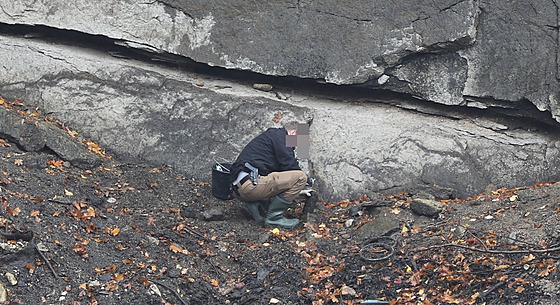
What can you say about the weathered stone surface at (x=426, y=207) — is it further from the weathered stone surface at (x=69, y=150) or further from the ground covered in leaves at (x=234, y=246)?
the weathered stone surface at (x=69, y=150)

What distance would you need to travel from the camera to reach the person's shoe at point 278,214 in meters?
8.59

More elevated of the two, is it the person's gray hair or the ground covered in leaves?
the person's gray hair

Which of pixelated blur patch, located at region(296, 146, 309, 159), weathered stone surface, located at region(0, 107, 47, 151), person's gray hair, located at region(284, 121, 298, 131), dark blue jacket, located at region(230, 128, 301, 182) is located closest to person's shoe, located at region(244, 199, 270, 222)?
dark blue jacket, located at region(230, 128, 301, 182)

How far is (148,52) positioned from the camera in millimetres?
9953

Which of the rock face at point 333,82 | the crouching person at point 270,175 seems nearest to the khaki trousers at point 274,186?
the crouching person at point 270,175

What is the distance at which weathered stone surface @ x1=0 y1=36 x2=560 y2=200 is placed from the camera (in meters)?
9.48

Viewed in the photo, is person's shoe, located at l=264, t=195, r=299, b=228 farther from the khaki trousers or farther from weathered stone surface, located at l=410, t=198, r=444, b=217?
weathered stone surface, located at l=410, t=198, r=444, b=217

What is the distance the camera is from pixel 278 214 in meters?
8.65

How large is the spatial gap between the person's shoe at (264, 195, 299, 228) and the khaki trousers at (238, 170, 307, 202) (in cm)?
6

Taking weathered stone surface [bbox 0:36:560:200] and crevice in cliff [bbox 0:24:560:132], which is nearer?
weathered stone surface [bbox 0:36:560:200]

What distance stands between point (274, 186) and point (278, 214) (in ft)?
1.13

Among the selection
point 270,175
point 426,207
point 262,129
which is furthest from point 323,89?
point 426,207

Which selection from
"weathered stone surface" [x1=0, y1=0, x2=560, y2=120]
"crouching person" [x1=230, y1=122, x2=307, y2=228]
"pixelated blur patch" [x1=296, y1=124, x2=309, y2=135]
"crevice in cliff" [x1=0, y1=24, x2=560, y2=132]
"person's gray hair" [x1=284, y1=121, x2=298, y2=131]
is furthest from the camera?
"crevice in cliff" [x1=0, y1=24, x2=560, y2=132]

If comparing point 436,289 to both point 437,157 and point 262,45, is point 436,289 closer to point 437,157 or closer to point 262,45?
point 437,157
